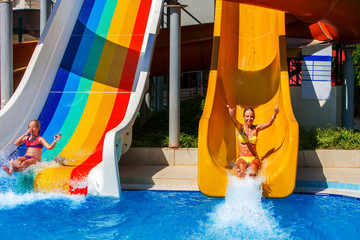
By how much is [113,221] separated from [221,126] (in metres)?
2.25

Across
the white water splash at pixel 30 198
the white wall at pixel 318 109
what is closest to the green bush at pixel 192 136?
the white wall at pixel 318 109

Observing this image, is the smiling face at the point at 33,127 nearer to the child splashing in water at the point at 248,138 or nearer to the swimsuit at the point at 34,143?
the swimsuit at the point at 34,143

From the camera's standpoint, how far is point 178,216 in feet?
14.4

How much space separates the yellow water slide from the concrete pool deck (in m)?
0.62

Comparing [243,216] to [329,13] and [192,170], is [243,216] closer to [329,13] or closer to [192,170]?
[192,170]

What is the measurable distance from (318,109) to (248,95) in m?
2.26

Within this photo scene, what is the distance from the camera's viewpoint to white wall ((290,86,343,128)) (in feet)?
26.5

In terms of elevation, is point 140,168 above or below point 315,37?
below

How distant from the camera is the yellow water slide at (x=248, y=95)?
188 inches

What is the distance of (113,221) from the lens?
13.8 ft

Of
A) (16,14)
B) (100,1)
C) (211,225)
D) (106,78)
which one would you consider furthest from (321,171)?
(16,14)

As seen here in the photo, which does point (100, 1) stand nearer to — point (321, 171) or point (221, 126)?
point (221, 126)

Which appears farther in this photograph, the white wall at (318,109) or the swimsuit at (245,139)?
the white wall at (318,109)

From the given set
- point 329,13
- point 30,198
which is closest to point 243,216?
point 30,198
